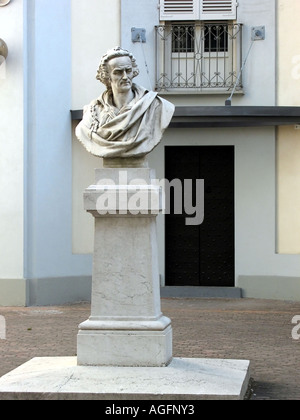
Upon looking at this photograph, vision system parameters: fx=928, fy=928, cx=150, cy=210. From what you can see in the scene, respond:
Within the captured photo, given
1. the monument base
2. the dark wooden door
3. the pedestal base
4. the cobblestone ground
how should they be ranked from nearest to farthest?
the monument base → the pedestal base → the cobblestone ground → the dark wooden door

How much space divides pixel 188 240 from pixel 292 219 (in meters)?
1.79

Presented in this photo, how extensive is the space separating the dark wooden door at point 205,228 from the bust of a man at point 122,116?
7180 mm

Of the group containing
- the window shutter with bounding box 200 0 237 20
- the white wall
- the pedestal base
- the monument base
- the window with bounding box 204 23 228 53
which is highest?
the window shutter with bounding box 200 0 237 20

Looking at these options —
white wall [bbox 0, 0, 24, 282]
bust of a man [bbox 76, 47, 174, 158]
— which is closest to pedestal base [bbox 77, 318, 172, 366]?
bust of a man [bbox 76, 47, 174, 158]

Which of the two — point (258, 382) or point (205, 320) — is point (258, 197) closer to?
point (205, 320)

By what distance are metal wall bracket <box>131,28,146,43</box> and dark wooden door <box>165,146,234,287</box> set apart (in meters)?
1.88

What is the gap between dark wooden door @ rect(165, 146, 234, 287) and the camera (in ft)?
51.5

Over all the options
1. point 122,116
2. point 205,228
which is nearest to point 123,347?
point 122,116

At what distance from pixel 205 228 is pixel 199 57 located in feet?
9.40

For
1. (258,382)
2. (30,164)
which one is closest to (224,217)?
(30,164)

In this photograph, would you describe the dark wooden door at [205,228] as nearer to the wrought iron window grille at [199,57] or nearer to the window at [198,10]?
the wrought iron window grille at [199,57]

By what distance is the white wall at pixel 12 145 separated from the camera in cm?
1447

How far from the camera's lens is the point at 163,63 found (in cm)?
1537

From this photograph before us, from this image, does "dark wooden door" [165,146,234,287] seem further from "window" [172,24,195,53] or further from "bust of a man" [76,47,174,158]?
"bust of a man" [76,47,174,158]
